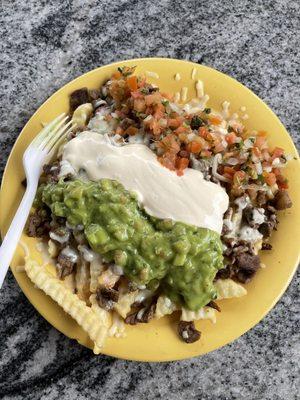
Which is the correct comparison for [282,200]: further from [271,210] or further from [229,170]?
[229,170]

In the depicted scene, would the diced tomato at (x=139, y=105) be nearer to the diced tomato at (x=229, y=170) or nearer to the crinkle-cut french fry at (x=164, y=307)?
the diced tomato at (x=229, y=170)

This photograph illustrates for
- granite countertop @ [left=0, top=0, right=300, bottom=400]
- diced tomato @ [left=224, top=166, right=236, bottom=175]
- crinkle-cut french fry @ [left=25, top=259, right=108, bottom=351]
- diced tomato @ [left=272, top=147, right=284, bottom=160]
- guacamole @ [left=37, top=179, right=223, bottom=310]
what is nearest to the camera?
guacamole @ [left=37, top=179, right=223, bottom=310]

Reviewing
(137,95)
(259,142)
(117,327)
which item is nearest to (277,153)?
(259,142)

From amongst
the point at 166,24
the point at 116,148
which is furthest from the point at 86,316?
the point at 166,24

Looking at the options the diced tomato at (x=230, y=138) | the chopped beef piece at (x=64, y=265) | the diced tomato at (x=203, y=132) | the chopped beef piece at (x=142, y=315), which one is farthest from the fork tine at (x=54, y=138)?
the chopped beef piece at (x=142, y=315)

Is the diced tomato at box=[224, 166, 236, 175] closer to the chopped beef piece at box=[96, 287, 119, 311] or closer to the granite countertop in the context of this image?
the chopped beef piece at box=[96, 287, 119, 311]

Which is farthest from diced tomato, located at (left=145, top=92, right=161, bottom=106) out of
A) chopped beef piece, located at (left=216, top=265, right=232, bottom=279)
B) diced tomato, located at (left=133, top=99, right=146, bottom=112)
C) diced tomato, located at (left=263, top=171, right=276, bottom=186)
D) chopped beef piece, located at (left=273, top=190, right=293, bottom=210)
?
chopped beef piece, located at (left=216, top=265, right=232, bottom=279)
